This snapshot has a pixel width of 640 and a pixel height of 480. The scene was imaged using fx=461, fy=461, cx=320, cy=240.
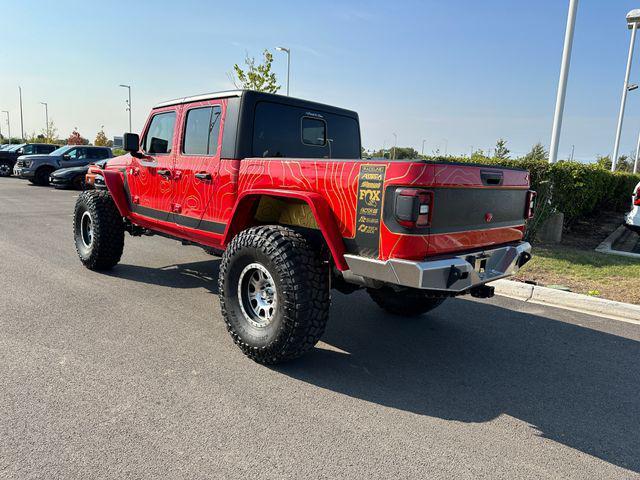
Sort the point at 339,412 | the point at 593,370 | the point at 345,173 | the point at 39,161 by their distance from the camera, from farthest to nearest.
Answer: the point at 39,161 → the point at 593,370 → the point at 345,173 → the point at 339,412

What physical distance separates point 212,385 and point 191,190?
2138 millimetres

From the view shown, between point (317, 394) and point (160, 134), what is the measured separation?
3582 mm

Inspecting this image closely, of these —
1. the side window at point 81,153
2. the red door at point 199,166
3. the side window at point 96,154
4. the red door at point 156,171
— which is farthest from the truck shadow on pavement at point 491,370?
the side window at point 81,153

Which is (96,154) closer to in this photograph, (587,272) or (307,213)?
(307,213)

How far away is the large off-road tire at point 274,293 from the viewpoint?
3.30m

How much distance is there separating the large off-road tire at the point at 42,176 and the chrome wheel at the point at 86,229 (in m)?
16.4

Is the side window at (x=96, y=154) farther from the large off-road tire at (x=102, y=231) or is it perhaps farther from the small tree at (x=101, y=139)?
the small tree at (x=101, y=139)

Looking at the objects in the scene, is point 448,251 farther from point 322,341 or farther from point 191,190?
point 191,190

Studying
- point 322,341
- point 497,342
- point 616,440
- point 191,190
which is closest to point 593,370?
point 497,342

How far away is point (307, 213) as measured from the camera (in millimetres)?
3785

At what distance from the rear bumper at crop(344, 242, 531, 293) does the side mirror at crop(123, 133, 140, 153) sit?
3.39 metres

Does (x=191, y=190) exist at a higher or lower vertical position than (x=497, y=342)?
higher

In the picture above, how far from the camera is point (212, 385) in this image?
3203mm

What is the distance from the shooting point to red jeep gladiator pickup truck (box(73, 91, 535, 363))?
2.97 m
